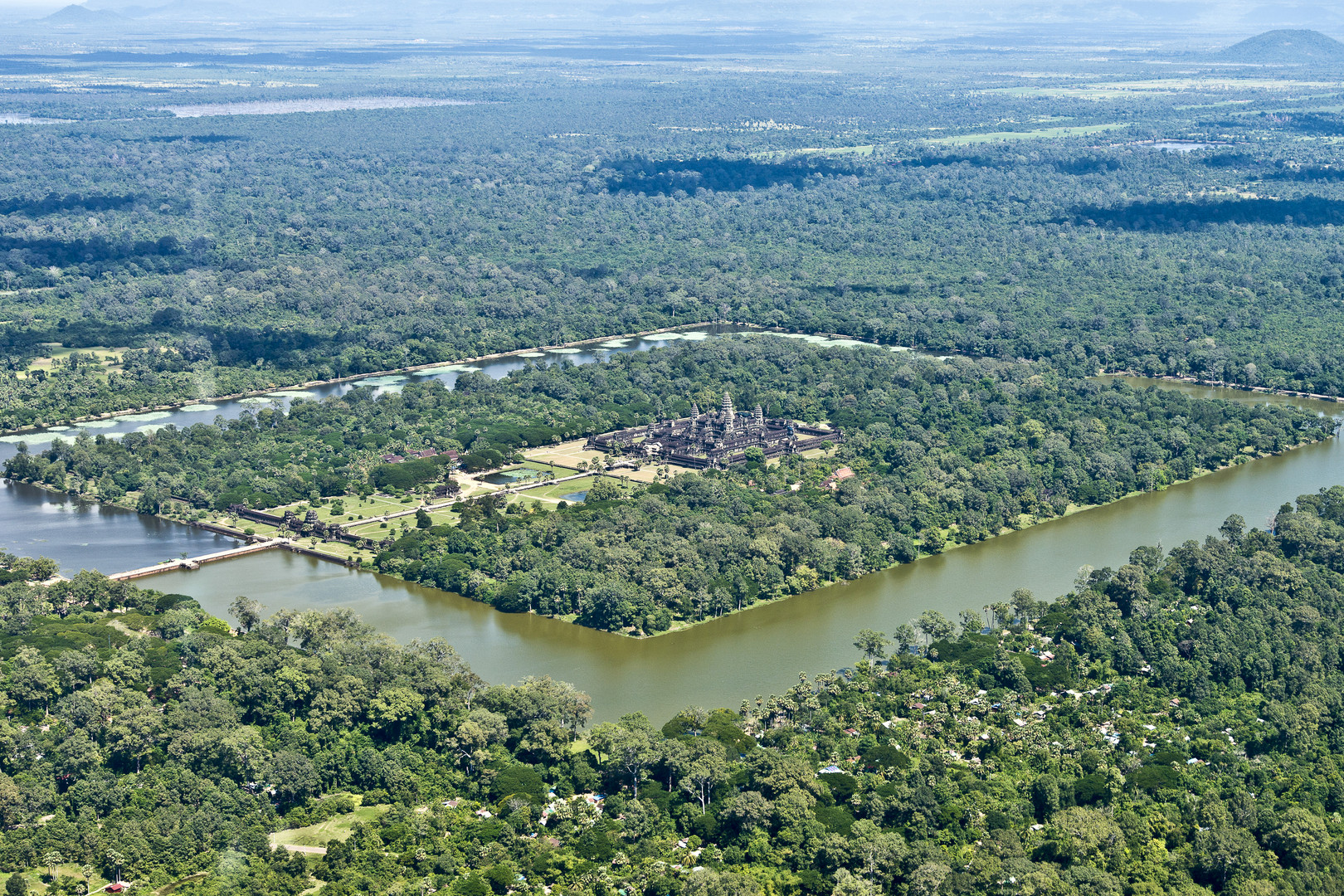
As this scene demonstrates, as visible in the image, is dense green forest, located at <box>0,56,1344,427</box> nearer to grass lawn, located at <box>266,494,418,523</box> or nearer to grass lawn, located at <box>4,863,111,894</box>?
grass lawn, located at <box>266,494,418,523</box>

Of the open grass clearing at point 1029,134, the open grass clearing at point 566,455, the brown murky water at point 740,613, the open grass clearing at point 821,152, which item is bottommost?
the brown murky water at point 740,613

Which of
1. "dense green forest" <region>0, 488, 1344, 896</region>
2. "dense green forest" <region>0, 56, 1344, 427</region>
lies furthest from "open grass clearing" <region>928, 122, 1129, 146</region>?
"dense green forest" <region>0, 488, 1344, 896</region>

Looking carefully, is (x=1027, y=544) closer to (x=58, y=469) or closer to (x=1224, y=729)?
(x=1224, y=729)

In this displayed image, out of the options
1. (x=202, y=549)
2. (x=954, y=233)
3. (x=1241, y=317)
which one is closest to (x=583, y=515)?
(x=202, y=549)

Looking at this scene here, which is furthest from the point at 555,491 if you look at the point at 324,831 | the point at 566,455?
the point at 324,831

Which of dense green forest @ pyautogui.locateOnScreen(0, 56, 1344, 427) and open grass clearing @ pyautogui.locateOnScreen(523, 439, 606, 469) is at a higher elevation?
dense green forest @ pyautogui.locateOnScreen(0, 56, 1344, 427)

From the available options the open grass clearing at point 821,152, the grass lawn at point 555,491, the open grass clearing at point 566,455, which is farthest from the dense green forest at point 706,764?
the open grass clearing at point 821,152

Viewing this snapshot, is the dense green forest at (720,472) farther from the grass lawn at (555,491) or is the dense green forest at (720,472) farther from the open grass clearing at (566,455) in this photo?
the grass lawn at (555,491)

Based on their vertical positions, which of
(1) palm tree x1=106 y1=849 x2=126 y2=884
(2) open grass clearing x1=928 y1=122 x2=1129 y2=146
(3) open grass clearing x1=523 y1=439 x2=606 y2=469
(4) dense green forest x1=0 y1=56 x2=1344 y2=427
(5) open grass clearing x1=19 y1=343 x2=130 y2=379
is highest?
(2) open grass clearing x1=928 y1=122 x2=1129 y2=146
